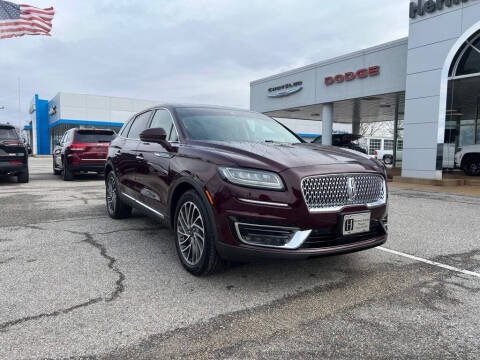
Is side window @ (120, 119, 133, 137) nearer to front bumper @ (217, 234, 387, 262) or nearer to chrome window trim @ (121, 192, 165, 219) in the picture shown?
chrome window trim @ (121, 192, 165, 219)

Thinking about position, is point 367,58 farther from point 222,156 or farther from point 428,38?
point 222,156

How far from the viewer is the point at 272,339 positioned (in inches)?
92.2

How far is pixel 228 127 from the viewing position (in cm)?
418

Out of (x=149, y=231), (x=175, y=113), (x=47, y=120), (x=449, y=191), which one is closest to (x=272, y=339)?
(x=175, y=113)

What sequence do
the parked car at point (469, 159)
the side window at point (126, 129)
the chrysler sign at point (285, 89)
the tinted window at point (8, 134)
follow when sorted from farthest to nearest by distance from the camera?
the chrysler sign at point (285, 89) → the parked car at point (469, 159) → the tinted window at point (8, 134) → the side window at point (126, 129)

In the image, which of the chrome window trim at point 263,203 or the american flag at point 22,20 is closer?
the chrome window trim at point 263,203

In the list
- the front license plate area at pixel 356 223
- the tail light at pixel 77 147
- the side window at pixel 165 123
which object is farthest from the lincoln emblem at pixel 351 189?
the tail light at pixel 77 147

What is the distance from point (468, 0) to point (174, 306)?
1282 cm

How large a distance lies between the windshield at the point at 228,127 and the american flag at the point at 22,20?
52.2ft

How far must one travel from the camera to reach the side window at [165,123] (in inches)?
159

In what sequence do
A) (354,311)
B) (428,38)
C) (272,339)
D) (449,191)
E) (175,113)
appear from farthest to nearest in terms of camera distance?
(428,38) < (449,191) < (175,113) < (354,311) < (272,339)

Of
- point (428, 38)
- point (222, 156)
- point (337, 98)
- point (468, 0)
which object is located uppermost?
point (468, 0)

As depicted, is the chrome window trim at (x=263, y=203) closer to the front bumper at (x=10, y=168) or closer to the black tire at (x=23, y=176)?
the front bumper at (x=10, y=168)

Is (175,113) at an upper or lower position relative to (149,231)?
upper
